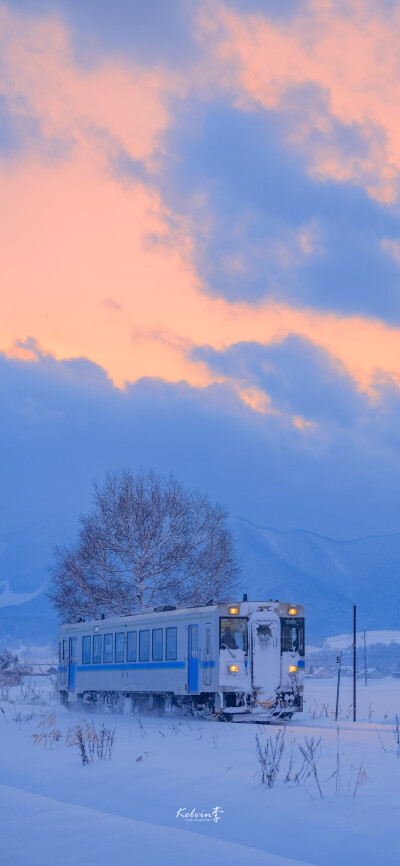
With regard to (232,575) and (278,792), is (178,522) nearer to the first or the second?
(232,575)

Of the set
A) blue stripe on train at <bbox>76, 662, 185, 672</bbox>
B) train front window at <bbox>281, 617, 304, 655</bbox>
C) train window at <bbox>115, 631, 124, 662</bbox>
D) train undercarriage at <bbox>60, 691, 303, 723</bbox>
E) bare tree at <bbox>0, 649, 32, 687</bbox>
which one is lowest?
bare tree at <bbox>0, 649, 32, 687</bbox>

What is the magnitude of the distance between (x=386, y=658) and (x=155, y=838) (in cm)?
13321

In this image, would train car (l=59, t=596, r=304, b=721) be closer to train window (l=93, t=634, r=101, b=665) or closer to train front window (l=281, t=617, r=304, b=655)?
train front window (l=281, t=617, r=304, b=655)

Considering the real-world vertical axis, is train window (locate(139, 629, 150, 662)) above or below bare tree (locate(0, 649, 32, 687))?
above

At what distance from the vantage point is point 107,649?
34281mm

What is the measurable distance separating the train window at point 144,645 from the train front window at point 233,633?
4.57 metres

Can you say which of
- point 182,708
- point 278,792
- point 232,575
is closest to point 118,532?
point 232,575

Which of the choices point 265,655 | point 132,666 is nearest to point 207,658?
point 265,655

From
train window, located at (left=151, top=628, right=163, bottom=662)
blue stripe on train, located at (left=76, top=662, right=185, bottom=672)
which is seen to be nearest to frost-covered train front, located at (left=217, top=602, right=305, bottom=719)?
blue stripe on train, located at (left=76, top=662, right=185, bottom=672)

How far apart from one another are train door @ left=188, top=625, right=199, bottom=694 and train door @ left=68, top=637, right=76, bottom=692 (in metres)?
10.9

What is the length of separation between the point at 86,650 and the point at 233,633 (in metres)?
11.0

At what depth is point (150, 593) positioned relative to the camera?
47.8 meters

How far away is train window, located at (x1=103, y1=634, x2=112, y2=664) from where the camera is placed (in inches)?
1340

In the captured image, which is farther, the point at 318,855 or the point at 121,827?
the point at 121,827
